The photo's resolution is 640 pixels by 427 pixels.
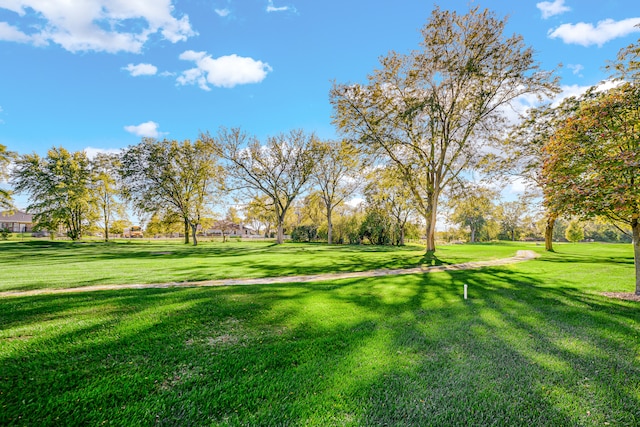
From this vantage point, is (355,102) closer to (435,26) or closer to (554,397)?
(435,26)

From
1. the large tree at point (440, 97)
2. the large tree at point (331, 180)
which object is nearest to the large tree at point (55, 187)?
the large tree at point (331, 180)

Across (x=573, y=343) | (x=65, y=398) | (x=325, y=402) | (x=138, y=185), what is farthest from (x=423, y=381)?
(x=138, y=185)

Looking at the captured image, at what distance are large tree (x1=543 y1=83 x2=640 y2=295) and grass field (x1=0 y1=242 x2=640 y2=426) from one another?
7.12ft

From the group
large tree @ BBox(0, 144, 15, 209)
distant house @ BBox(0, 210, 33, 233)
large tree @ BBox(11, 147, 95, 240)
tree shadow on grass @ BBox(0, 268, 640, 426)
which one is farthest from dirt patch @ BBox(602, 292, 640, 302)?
distant house @ BBox(0, 210, 33, 233)

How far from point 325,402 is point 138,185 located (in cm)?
3616

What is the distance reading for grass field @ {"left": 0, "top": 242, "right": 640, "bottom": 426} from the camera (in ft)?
7.92

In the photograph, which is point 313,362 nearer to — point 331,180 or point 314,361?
point 314,361

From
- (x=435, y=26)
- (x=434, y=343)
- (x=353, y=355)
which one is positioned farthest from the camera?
(x=435, y=26)

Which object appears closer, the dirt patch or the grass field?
the grass field

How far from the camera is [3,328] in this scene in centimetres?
407

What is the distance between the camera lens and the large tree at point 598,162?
5.73 metres

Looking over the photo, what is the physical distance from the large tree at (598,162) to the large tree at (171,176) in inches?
1222

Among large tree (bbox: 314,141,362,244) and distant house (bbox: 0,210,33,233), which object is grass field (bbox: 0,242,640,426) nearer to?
large tree (bbox: 314,141,362,244)

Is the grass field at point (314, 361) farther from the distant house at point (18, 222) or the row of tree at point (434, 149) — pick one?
the distant house at point (18, 222)
